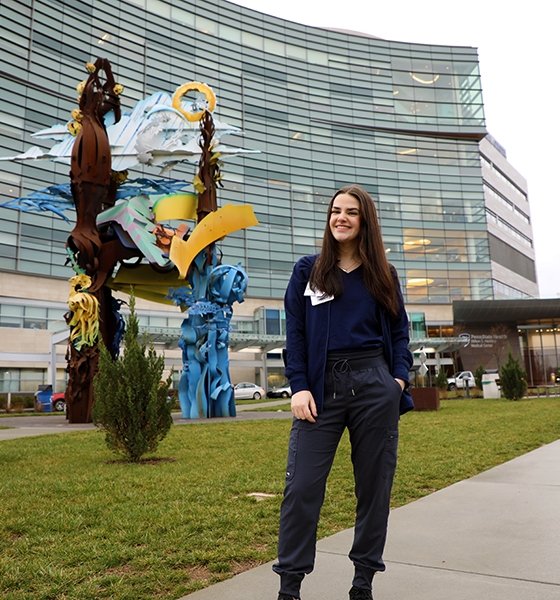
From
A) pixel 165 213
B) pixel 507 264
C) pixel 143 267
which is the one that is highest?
pixel 507 264

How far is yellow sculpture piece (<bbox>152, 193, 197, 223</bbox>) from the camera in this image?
62.2 ft

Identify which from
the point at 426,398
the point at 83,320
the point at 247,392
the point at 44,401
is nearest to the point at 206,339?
the point at 83,320

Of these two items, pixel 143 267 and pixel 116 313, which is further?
pixel 143 267

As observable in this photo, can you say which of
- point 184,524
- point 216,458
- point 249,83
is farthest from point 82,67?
point 184,524

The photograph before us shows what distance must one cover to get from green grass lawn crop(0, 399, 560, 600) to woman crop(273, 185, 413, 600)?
3.13 feet

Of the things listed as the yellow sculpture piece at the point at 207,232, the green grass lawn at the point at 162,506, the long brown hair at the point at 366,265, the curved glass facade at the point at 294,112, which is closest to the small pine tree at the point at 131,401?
the green grass lawn at the point at 162,506

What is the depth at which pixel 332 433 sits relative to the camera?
2766 millimetres

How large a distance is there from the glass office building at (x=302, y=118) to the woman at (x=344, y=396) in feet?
137

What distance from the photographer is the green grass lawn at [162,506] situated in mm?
3324

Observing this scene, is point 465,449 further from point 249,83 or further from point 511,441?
point 249,83

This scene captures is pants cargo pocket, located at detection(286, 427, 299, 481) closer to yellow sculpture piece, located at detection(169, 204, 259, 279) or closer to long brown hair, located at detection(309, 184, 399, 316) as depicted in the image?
long brown hair, located at detection(309, 184, 399, 316)

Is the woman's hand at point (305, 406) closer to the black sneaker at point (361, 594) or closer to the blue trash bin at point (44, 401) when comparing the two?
the black sneaker at point (361, 594)

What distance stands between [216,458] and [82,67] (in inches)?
1811

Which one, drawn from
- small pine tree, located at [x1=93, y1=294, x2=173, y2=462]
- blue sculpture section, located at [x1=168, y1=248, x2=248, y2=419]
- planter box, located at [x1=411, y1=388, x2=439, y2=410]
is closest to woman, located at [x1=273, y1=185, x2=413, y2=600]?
small pine tree, located at [x1=93, y1=294, x2=173, y2=462]
